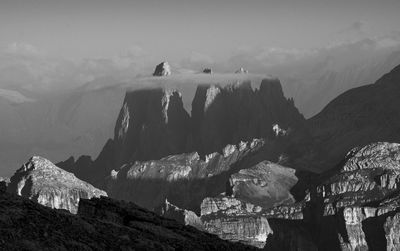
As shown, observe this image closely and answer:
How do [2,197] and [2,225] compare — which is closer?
[2,225]

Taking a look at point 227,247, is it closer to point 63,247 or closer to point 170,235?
point 170,235

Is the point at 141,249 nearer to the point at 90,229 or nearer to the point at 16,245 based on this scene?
the point at 90,229

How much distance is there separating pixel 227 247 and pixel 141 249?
1493cm

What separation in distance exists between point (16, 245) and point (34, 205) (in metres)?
11.8

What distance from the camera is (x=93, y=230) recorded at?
9356cm

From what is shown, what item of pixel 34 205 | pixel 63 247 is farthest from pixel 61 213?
pixel 63 247

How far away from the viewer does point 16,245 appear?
83062 millimetres

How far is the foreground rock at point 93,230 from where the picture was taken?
85625 mm

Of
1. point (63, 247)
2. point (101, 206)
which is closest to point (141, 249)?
point (63, 247)

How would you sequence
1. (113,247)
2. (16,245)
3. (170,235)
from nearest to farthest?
1. (16,245)
2. (113,247)
3. (170,235)

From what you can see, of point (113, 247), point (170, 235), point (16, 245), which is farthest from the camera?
point (170, 235)

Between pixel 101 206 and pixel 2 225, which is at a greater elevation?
pixel 101 206

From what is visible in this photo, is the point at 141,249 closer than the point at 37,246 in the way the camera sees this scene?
No

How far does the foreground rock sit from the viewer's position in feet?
281
